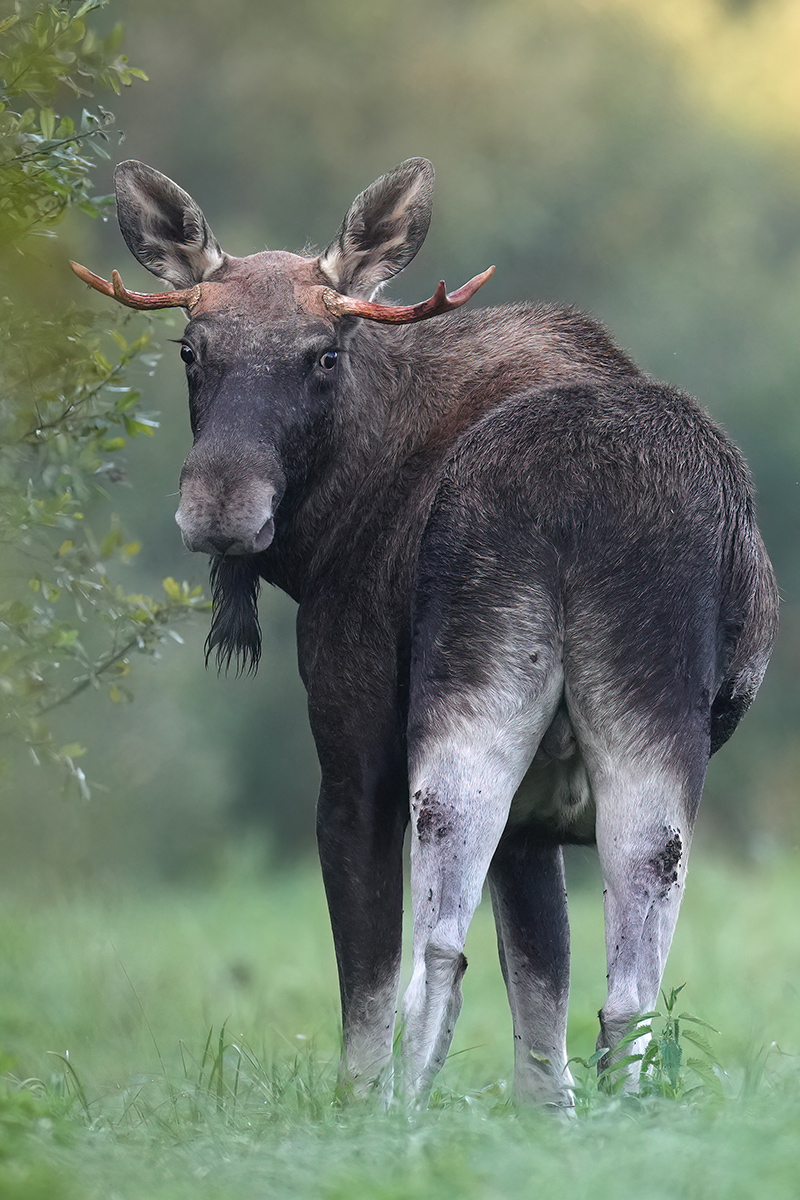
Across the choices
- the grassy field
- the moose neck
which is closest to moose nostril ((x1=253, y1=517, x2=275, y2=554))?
the moose neck

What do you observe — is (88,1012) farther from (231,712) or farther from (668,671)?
(231,712)

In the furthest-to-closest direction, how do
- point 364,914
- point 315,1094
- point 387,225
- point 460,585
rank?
1. point 387,225
2. point 364,914
3. point 315,1094
4. point 460,585

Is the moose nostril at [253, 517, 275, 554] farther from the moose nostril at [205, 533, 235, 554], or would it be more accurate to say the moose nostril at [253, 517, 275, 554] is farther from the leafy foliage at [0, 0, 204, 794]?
the leafy foliage at [0, 0, 204, 794]

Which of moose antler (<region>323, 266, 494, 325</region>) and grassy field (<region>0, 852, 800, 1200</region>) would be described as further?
moose antler (<region>323, 266, 494, 325</region>)

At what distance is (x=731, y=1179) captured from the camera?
2.62 metres

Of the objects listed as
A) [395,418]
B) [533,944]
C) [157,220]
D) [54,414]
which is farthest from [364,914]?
[157,220]

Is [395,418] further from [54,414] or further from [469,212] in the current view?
[469,212]

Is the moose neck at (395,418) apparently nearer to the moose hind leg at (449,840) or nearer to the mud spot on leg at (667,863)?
the moose hind leg at (449,840)

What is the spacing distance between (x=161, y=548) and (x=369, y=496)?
38.8 feet

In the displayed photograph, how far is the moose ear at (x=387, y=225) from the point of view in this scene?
15.7ft

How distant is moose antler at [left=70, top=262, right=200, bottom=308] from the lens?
451cm

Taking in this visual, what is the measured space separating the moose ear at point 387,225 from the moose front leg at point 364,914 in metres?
1.65

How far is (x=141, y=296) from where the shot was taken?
15.1 feet

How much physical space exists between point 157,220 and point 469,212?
40.9 ft
